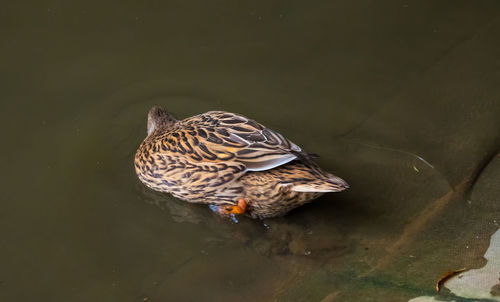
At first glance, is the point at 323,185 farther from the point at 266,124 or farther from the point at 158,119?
the point at 158,119

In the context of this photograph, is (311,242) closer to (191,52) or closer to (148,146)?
(148,146)

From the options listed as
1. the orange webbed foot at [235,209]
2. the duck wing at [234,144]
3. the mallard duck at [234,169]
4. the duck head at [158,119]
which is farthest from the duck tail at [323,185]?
the duck head at [158,119]

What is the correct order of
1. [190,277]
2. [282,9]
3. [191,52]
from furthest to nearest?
[282,9] → [191,52] → [190,277]

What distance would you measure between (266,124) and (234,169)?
115 cm

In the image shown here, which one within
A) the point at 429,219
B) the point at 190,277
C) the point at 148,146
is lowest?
the point at 190,277

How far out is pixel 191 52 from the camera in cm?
658

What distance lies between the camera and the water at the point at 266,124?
4641mm

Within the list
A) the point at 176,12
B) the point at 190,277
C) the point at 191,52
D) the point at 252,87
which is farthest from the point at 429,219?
the point at 176,12

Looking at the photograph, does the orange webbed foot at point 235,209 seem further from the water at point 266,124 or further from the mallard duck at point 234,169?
the water at point 266,124

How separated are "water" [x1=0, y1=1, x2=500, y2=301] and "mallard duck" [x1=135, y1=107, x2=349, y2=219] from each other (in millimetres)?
223

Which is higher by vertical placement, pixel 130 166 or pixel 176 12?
pixel 176 12

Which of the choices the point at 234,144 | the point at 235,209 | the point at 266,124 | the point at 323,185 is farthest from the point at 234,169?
the point at 266,124

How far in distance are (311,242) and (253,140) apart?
0.92 metres

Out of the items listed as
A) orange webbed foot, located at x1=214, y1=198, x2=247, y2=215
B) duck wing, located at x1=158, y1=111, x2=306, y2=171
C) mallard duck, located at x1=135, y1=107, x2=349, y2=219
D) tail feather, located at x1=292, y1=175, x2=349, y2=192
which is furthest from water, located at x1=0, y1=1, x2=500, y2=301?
duck wing, located at x1=158, y1=111, x2=306, y2=171
